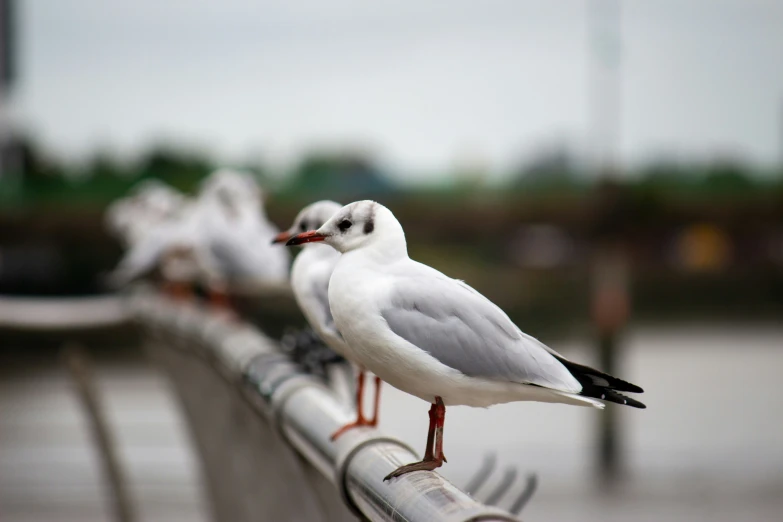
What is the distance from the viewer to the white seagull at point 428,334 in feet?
5.21

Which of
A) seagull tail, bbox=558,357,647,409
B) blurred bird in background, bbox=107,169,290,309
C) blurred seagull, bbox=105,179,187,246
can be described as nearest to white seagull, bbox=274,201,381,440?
seagull tail, bbox=558,357,647,409

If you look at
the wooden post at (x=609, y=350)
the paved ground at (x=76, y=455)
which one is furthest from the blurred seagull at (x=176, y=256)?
the wooden post at (x=609, y=350)

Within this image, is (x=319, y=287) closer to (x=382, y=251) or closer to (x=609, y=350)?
(x=382, y=251)

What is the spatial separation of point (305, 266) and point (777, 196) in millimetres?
20819

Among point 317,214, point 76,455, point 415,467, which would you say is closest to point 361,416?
point 317,214

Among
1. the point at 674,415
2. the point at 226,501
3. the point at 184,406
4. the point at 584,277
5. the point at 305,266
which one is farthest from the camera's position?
the point at 584,277

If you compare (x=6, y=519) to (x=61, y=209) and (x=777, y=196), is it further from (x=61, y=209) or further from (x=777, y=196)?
(x=777, y=196)

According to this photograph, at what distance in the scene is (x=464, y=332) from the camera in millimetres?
1630

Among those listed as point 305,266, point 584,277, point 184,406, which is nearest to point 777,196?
point 584,277

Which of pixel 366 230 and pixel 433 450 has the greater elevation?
pixel 366 230

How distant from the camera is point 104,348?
1867cm

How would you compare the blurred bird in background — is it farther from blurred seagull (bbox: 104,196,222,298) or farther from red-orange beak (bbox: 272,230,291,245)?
red-orange beak (bbox: 272,230,291,245)

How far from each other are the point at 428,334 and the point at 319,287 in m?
0.72

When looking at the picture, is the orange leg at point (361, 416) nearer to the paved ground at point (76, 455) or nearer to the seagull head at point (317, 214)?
the seagull head at point (317, 214)
